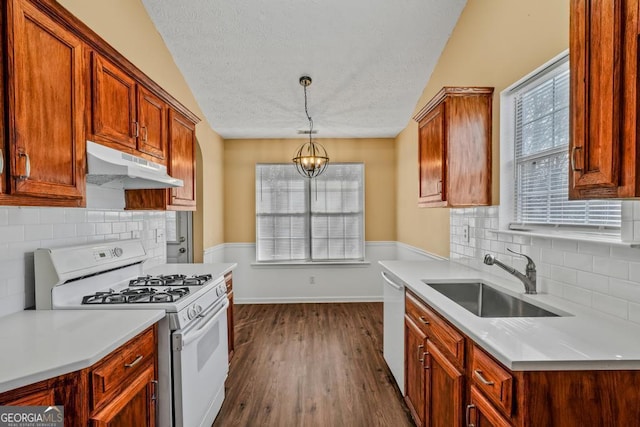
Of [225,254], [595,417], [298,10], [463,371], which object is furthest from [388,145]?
[595,417]

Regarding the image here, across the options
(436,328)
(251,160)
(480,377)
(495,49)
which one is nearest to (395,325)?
(436,328)

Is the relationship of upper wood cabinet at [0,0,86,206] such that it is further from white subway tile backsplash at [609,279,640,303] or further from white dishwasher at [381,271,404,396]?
white subway tile backsplash at [609,279,640,303]

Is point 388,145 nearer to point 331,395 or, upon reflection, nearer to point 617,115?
point 331,395

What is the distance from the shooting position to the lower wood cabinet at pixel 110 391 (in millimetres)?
1070

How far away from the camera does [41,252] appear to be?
1.68 m

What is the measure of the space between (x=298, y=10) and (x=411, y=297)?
99.7 inches

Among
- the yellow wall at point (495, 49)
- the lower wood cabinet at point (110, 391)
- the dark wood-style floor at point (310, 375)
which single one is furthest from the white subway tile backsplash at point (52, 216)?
the yellow wall at point (495, 49)

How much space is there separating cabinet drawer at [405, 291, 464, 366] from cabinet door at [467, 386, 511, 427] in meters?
0.15

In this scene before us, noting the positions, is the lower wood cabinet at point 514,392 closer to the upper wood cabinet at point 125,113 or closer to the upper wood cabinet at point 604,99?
the upper wood cabinet at point 604,99

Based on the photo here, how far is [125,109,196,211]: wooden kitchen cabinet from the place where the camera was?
2494mm

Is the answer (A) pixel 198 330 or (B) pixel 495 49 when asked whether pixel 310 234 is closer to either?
(A) pixel 198 330

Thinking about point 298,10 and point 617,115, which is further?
point 298,10

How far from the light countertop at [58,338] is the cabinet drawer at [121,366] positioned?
6 centimetres

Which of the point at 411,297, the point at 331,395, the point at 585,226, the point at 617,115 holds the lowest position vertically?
the point at 331,395
